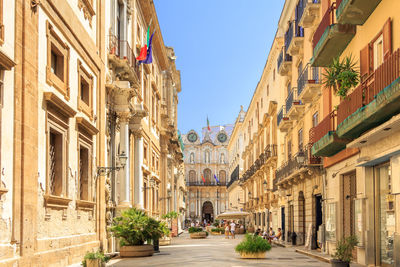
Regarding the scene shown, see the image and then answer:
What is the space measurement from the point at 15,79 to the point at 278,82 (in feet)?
92.0

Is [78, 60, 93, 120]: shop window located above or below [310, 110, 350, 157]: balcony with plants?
above

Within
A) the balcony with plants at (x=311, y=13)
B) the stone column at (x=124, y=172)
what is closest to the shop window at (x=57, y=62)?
the stone column at (x=124, y=172)

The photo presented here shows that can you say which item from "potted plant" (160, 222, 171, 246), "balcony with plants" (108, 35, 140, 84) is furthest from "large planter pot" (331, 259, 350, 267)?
"balcony with plants" (108, 35, 140, 84)

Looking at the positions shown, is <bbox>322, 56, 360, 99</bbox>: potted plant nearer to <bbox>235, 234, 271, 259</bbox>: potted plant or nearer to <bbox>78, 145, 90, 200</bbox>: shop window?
<bbox>235, 234, 271, 259</bbox>: potted plant

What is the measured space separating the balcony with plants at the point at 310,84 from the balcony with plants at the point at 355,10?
613cm

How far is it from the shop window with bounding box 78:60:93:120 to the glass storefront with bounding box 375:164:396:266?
8780mm

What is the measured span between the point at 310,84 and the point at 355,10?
7655 mm

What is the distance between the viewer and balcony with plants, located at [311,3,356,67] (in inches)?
682

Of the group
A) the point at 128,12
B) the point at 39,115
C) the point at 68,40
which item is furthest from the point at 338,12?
the point at 128,12

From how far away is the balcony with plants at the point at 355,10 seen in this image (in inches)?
590

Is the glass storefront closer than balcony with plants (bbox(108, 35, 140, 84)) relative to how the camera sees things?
Yes

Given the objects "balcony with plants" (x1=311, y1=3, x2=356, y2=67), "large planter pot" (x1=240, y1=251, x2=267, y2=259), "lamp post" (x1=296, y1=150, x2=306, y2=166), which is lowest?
"large planter pot" (x1=240, y1=251, x2=267, y2=259)

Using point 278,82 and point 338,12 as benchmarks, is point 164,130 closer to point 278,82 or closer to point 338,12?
point 278,82

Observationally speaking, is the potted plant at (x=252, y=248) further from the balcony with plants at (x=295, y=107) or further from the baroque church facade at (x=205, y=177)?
the baroque church facade at (x=205, y=177)
